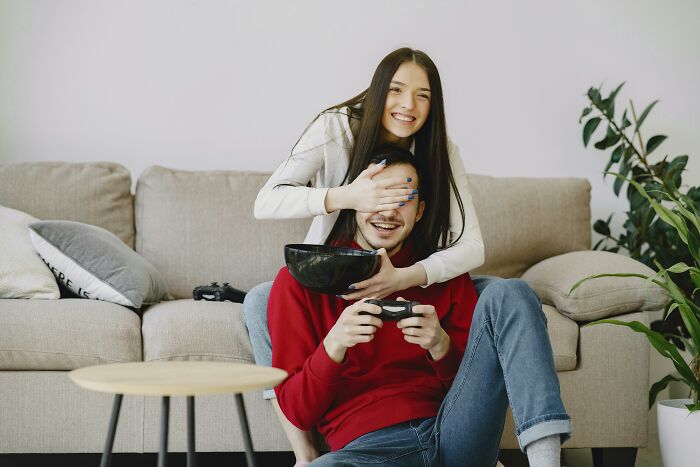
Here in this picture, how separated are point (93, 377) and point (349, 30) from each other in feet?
7.33

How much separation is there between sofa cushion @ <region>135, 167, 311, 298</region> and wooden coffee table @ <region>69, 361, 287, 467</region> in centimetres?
126

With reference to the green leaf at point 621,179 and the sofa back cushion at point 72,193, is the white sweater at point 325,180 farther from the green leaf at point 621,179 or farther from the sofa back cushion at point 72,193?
the green leaf at point 621,179

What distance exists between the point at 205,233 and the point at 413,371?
1122mm

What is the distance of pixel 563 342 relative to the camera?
2.18 meters

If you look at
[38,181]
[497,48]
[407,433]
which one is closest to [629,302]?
[407,433]

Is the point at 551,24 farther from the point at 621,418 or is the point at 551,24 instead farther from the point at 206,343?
the point at 206,343

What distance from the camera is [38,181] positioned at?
2.63 m

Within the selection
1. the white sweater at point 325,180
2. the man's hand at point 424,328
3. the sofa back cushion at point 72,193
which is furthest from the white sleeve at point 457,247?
the sofa back cushion at point 72,193

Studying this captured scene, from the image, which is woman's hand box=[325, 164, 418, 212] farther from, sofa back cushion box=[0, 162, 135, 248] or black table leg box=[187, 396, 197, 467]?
sofa back cushion box=[0, 162, 135, 248]

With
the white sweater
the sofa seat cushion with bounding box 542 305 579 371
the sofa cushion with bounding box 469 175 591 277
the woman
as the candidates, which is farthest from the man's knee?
the sofa cushion with bounding box 469 175 591 277

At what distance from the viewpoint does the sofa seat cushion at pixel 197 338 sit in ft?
6.72

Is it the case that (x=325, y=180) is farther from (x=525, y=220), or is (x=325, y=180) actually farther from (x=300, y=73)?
(x=300, y=73)

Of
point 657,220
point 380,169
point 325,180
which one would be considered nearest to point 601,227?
point 657,220

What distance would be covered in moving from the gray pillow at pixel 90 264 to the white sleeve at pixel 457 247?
0.82m
